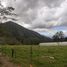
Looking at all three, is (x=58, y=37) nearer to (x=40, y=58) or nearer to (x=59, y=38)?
(x=59, y=38)

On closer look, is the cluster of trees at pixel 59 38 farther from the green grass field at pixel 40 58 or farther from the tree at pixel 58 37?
the green grass field at pixel 40 58

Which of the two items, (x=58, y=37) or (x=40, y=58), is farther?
(x=58, y=37)

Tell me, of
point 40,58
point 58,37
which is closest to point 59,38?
point 58,37

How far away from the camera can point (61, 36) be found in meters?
129

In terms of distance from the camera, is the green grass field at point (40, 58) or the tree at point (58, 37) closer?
the green grass field at point (40, 58)

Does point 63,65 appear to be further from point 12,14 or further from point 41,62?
point 12,14

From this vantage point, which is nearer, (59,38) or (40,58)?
(40,58)

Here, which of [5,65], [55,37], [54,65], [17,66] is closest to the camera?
[5,65]

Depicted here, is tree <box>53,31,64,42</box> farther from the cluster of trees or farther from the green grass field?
the green grass field

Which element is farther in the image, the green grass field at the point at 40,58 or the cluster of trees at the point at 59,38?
the cluster of trees at the point at 59,38

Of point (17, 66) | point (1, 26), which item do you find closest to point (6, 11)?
point (1, 26)

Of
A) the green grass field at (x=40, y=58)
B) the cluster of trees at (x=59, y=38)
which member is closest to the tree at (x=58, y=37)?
the cluster of trees at (x=59, y=38)

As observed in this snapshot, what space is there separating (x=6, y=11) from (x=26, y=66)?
6814 millimetres

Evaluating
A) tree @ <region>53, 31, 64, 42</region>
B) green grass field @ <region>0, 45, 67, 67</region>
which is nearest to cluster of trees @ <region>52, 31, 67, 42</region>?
tree @ <region>53, 31, 64, 42</region>
